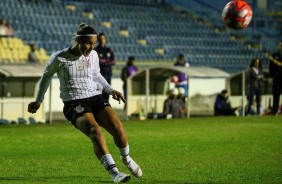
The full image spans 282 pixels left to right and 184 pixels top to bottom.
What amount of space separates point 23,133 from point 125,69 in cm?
976

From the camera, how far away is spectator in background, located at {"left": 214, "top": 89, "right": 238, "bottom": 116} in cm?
2927

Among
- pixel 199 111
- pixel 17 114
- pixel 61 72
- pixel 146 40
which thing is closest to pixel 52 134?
pixel 17 114

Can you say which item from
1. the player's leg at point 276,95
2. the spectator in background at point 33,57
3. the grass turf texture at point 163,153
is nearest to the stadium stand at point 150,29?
the spectator in background at point 33,57

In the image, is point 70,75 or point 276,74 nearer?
point 70,75

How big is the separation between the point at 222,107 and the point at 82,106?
60.7ft

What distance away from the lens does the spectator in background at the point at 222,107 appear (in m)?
29.3

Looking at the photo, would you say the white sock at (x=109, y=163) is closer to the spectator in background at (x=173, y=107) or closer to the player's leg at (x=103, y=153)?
the player's leg at (x=103, y=153)

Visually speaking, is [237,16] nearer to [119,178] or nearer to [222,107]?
[119,178]

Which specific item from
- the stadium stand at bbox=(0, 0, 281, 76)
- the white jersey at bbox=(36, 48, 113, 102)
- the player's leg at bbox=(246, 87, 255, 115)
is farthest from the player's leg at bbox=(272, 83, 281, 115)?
the white jersey at bbox=(36, 48, 113, 102)

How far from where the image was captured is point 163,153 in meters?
15.8

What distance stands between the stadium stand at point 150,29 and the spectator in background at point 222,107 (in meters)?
6.51

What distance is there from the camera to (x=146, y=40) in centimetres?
4212

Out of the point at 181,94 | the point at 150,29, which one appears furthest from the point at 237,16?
the point at 150,29

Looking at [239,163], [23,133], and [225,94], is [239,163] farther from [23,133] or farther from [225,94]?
[225,94]
